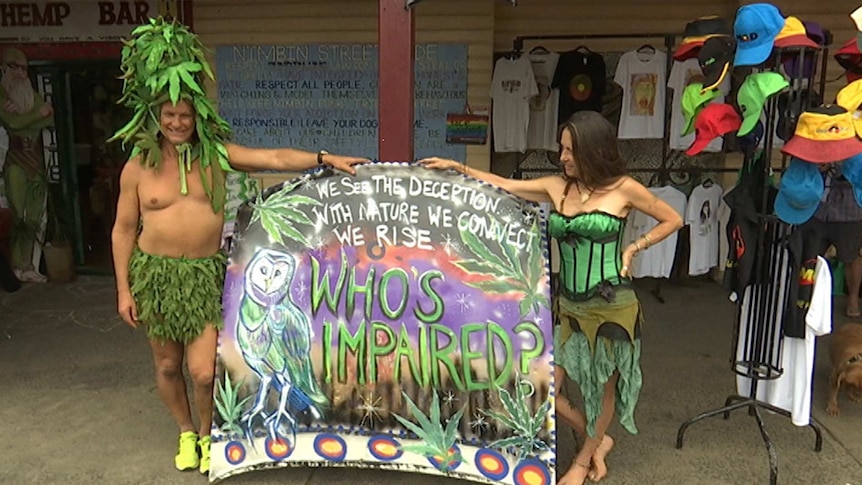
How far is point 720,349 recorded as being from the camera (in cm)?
512

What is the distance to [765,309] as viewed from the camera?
3590 millimetres

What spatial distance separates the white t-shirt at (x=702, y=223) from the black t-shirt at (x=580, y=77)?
1.19 m

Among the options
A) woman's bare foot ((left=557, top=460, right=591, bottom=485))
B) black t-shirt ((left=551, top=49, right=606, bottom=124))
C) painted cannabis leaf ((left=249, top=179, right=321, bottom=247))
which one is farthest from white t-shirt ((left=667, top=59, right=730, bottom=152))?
painted cannabis leaf ((left=249, top=179, right=321, bottom=247))

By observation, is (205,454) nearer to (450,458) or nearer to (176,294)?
(176,294)

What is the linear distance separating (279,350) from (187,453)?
76 centimetres

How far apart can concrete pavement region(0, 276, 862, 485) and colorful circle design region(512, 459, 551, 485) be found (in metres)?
0.41

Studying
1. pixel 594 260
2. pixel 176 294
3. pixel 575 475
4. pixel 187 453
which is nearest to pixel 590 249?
pixel 594 260

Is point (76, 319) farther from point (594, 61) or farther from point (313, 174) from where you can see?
point (594, 61)

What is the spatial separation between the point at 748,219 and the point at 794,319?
559mm

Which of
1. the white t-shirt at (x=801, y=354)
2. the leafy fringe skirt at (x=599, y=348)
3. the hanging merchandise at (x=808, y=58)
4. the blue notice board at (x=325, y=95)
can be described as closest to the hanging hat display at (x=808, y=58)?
the hanging merchandise at (x=808, y=58)

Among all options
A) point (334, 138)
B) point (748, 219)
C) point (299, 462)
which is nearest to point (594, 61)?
point (334, 138)

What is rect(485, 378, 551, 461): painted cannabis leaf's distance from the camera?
10.0ft

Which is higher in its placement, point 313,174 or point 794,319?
point 313,174

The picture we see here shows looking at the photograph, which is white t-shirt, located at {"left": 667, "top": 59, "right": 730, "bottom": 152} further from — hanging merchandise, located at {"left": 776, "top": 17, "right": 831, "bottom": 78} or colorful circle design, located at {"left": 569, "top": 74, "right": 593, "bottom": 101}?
hanging merchandise, located at {"left": 776, "top": 17, "right": 831, "bottom": 78}
